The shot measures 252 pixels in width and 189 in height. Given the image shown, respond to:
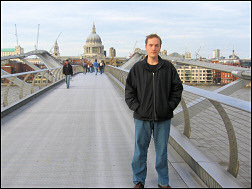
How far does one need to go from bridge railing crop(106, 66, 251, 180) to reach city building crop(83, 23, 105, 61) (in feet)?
551

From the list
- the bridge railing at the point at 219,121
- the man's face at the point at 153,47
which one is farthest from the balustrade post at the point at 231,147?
the man's face at the point at 153,47

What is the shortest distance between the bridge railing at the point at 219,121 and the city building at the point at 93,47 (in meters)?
168

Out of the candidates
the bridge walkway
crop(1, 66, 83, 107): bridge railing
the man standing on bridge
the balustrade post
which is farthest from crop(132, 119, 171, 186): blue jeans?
crop(1, 66, 83, 107): bridge railing

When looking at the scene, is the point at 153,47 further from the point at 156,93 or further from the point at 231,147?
the point at 231,147

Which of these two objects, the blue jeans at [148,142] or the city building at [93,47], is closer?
the blue jeans at [148,142]

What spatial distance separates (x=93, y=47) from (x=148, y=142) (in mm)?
178972

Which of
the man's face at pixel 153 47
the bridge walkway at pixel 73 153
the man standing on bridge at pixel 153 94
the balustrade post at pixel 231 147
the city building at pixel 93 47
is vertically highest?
the city building at pixel 93 47

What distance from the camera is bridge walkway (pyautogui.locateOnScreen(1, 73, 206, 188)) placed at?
3.78 metres

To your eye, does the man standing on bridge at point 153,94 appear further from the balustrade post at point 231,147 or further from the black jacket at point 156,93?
the balustrade post at point 231,147

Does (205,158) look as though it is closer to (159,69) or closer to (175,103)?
(175,103)

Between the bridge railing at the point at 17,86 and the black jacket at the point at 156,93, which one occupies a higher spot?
the black jacket at the point at 156,93

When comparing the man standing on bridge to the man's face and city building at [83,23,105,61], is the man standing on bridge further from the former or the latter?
city building at [83,23,105,61]

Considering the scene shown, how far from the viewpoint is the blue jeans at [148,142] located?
3344 millimetres

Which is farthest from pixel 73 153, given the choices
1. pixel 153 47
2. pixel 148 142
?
pixel 153 47
